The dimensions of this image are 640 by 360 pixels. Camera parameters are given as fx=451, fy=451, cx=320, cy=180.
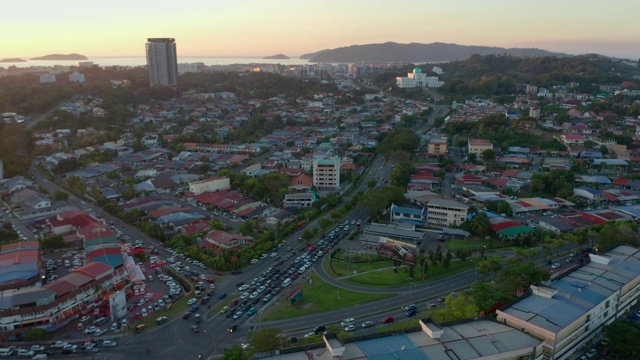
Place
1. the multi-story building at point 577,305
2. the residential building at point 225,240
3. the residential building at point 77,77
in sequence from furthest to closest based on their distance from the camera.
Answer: the residential building at point 77,77
the residential building at point 225,240
the multi-story building at point 577,305

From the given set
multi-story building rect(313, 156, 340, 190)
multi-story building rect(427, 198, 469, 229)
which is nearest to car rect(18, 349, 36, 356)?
multi-story building rect(427, 198, 469, 229)

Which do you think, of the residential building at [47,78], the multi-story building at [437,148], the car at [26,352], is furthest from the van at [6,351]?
the residential building at [47,78]

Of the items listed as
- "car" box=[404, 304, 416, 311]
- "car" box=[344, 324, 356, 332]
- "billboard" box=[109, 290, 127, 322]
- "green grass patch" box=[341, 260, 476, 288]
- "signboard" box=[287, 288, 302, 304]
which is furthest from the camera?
"green grass patch" box=[341, 260, 476, 288]

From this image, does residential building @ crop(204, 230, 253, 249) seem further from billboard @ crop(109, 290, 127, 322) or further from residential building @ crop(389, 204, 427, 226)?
residential building @ crop(389, 204, 427, 226)

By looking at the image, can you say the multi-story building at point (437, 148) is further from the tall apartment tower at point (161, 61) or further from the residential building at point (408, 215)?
the tall apartment tower at point (161, 61)

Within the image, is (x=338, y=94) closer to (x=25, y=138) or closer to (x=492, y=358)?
(x=25, y=138)

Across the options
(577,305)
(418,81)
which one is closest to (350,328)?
(577,305)

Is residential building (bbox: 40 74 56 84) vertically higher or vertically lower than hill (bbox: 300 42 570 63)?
lower
